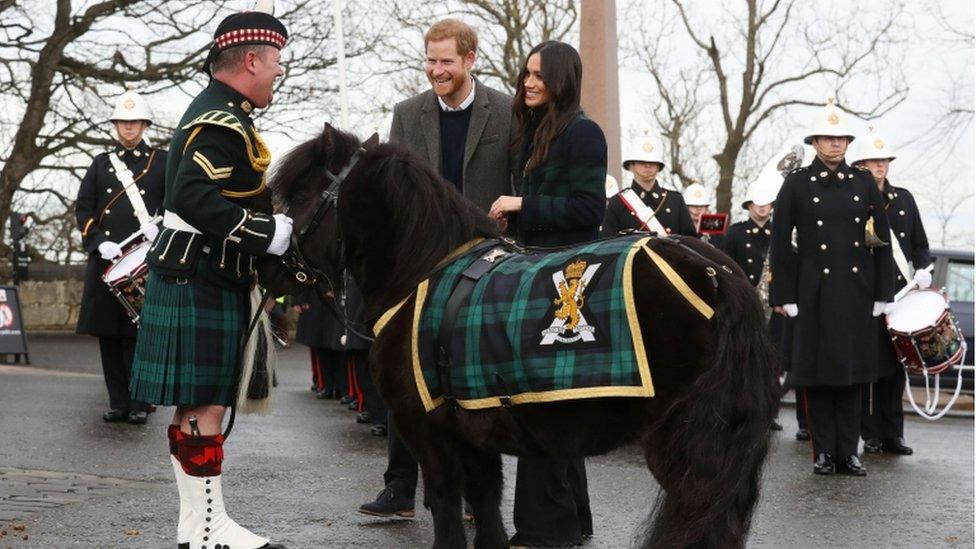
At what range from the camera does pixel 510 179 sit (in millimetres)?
6957

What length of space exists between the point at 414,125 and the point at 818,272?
3.98 metres

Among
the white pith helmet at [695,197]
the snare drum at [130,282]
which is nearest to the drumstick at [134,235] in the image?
the snare drum at [130,282]

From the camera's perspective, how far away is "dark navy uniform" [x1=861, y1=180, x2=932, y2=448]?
11.1 metres

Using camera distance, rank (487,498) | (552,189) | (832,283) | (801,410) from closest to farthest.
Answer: (487,498) → (552,189) → (832,283) → (801,410)

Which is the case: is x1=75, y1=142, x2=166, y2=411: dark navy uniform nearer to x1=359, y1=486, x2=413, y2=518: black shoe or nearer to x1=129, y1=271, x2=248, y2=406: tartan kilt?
x1=359, y1=486, x2=413, y2=518: black shoe

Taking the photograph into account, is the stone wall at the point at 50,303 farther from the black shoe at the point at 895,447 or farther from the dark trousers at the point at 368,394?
the black shoe at the point at 895,447

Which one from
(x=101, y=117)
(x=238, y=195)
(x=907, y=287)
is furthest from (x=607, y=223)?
(x=101, y=117)

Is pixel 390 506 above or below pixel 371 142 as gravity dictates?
below

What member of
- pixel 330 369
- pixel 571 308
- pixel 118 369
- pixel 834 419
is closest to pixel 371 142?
pixel 571 308

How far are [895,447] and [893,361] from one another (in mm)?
745

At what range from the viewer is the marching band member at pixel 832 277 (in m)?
9.87

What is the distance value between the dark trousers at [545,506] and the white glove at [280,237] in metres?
1.52

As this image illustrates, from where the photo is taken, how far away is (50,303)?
24266 mm

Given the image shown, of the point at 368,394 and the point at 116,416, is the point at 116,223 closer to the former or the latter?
the point at 116,416
